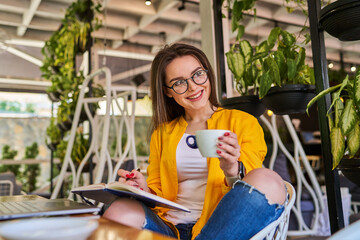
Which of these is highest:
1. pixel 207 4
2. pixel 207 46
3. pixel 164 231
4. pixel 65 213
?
pixel 207 4

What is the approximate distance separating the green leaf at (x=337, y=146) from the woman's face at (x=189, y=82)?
0.46 m

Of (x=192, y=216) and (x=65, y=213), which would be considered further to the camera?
(x=192, y=216)

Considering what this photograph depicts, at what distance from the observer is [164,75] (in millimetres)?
1377

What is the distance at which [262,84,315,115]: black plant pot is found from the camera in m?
1.27

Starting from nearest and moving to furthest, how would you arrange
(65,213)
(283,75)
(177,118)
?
1. (65,213)
2. (283,75)
3. (177,118)

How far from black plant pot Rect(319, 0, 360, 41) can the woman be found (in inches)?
14.5

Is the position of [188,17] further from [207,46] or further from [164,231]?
[164,231]

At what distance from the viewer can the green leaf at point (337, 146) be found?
103 cm

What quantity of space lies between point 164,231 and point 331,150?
1.83ft

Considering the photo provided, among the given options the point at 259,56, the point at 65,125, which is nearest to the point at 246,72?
the point at 259,56

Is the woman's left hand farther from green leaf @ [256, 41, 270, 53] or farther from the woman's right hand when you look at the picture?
green leaf @ [256, 41, 270, 53]

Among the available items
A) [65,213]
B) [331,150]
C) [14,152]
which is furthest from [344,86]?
[14,152]

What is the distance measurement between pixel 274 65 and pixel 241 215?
67 cm

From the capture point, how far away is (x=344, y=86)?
106 centimetres
